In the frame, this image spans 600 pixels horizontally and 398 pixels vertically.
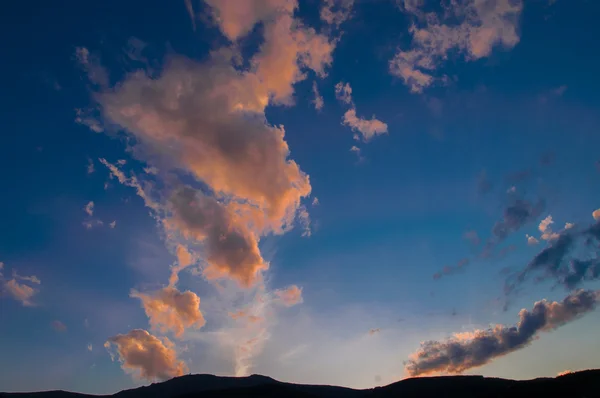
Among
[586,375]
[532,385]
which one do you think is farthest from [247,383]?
[586,375]

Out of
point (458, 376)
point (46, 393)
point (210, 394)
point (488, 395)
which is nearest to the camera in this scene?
point (488, 395)

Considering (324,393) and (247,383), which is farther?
(247,383)

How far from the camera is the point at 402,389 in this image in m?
88.3

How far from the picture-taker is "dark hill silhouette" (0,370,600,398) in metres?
62.9

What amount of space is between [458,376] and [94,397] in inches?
4208

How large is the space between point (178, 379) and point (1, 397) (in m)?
48.2

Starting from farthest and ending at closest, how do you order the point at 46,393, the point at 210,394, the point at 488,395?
1. the point at 46,393
2. the point at 210,394
3. the point at 488,395

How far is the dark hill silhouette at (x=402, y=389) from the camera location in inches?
2478

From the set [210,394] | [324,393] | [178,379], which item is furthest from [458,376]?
[178,379]

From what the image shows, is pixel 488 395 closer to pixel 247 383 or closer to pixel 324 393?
pixel 324 393

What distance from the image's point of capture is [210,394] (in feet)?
251

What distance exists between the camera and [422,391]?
278 ft

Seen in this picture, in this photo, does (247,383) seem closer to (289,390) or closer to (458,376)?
(289,390)

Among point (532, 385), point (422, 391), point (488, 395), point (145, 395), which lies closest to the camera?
point (532, 385)
